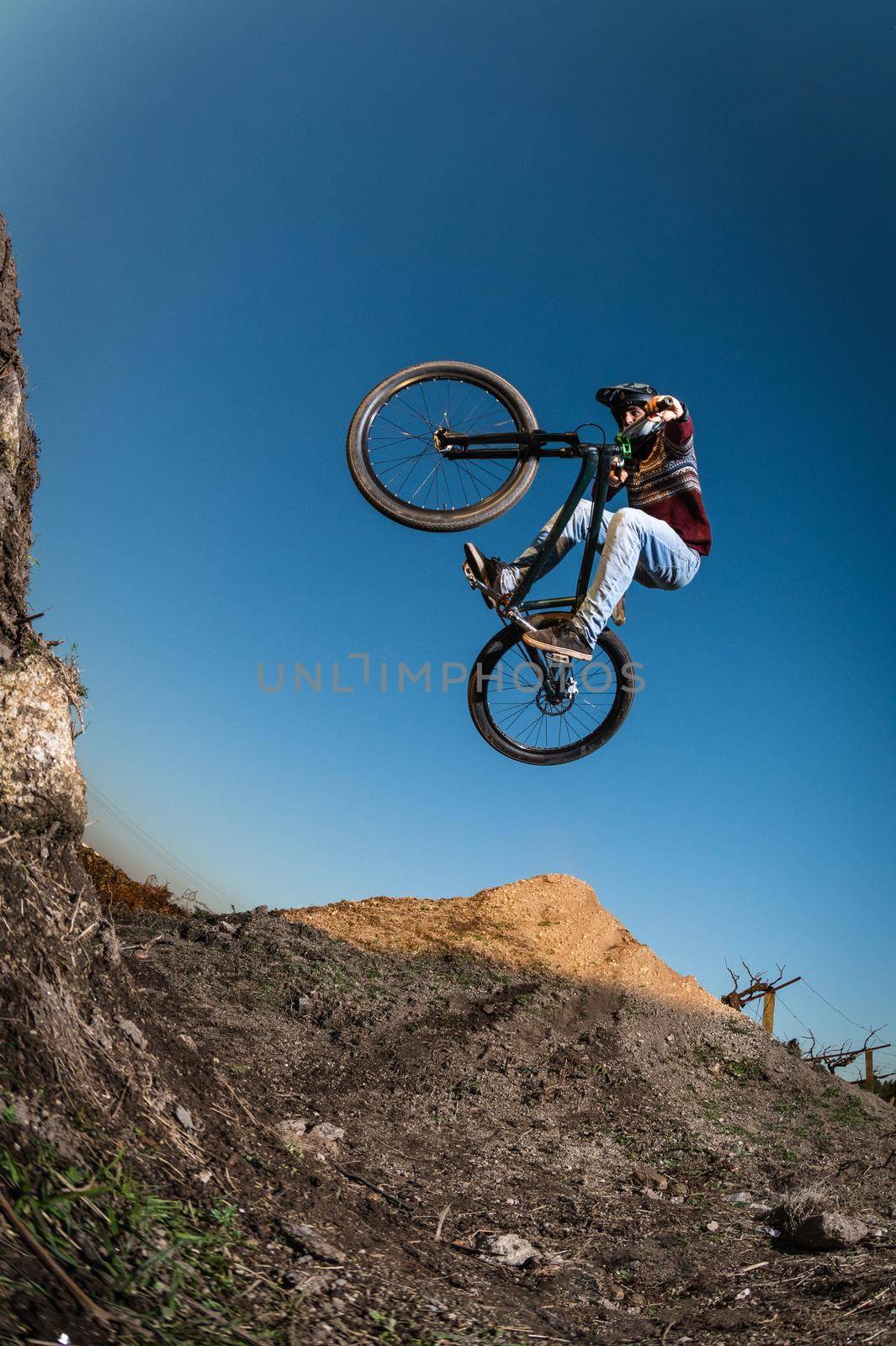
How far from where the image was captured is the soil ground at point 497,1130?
3.83 meters

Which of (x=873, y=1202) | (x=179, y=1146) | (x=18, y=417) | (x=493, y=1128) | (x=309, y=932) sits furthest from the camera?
(x=309, y=932)

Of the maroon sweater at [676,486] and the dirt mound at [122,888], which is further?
the dirt mound at [122,888]

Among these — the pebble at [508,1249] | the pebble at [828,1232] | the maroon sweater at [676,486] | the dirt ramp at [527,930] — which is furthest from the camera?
the dirt ramp at [527,930]

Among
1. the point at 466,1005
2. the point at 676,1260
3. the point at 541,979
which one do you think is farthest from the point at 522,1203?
the point at 541,979

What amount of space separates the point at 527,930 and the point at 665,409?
740 cm

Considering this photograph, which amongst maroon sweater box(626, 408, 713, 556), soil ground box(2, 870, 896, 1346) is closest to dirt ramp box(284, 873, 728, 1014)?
soil ground box(2, 870, 896, 1346)

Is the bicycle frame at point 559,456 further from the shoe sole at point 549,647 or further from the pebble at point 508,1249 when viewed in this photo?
the pebble at point 508,1249

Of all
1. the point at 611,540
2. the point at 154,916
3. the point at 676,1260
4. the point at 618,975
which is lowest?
the point at 154,916

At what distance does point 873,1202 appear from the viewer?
249 inches

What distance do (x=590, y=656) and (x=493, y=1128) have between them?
392 cm

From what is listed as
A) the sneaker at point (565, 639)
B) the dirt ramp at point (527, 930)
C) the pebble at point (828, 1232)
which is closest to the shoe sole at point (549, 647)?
the sneaker at point (565, 639)

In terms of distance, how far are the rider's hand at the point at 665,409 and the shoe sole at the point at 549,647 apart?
1665 millimetres

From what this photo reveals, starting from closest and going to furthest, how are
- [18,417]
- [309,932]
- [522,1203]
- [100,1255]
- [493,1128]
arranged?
1. [100,1255]
2. [18,417]
3. [522,1203]
4. [493,1128]
5. [309,932]

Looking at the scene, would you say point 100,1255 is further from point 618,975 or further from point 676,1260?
point 618,975
